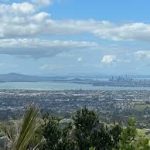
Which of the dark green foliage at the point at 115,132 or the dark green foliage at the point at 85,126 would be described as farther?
the dark green foliage at the point at 115,132

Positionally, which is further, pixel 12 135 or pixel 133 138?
pixel 133 138

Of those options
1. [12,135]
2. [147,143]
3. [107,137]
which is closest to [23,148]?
[12,135]

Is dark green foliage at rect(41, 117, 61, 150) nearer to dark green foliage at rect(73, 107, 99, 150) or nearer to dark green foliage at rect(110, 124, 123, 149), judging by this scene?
dark green foliage at rect(73, 107, 99, 150)

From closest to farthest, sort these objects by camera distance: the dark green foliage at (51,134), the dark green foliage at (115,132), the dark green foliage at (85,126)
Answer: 1. the dark green foliage at (51,134)
2. the dark green foliage at (85,126)
3. the dark green foliage at (115,132)

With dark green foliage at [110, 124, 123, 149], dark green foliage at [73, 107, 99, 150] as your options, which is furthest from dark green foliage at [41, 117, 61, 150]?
dark green foliage at [110, 124, 123, 149]

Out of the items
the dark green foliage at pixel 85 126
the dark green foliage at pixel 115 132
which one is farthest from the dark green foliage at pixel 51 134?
the dark green foliage at pixel 115 132

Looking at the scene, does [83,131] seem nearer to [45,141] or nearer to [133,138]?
[45,141]

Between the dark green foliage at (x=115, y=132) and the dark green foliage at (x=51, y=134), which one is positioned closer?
the dark green foliage at (x=51, y=134)

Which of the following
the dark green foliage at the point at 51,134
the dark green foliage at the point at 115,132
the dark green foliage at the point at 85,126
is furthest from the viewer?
the dark green foliage at the point at 115,132

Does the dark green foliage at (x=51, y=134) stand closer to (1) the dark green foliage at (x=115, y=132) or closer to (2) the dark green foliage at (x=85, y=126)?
(2) the dark green foliage at (x=85, y=126)

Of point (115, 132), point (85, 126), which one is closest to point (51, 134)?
point (85, 126)

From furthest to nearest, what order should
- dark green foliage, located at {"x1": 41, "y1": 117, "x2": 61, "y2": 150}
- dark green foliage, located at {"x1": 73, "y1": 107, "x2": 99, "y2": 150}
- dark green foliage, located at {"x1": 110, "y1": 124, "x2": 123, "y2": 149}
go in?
dark green foliage, located at {"x1": 110, "y1": 124, "x2": 123, "y2": 149}
dark green foliage, located at {"x1": 73, "y1": 107, "x2": 99, "y2": 150}
dark green foliage, located at {"x1": 41, "y1": 117, "x2": 61, "y2": 150}
